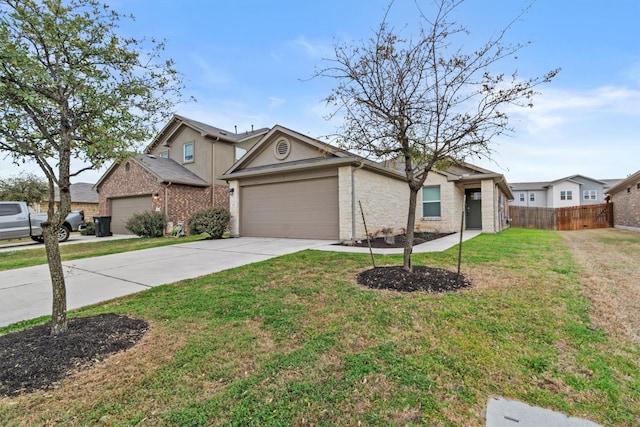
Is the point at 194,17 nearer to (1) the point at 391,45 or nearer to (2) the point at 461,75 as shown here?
(1) the point at 391,45

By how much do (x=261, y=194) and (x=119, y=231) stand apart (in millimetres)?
10964

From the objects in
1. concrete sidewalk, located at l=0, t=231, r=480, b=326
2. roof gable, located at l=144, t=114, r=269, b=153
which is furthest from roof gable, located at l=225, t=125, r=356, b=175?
roof gable, located at l=144, t=114, r=269, b=153

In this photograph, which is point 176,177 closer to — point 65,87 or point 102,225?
point 102,225

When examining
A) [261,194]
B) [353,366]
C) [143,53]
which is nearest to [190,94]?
[143,53]

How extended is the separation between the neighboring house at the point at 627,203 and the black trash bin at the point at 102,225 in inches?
1074

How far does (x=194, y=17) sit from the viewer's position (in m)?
8.02

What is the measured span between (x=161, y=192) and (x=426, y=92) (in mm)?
14294

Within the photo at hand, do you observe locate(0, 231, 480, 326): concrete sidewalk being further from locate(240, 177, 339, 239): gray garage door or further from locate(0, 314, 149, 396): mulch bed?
locate(240, 177, 339, 239): gray garage door

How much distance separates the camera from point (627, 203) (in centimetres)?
1667

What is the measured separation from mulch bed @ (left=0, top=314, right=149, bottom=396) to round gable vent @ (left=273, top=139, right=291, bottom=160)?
9173 millimetres

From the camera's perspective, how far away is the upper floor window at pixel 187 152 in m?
18.1

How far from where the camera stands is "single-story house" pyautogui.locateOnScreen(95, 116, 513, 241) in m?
10.7

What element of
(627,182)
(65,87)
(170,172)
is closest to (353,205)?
(65,87)

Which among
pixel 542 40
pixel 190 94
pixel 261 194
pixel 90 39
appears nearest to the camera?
pixel 90 39
